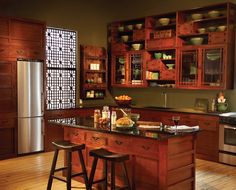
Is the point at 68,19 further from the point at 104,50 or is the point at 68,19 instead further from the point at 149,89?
the point at 149,89

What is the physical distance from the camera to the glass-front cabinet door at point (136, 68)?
737cm

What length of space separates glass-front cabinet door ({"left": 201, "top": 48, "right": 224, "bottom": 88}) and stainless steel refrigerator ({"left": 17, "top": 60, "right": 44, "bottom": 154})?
3.18 meters

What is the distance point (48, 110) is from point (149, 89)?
249 centimetres

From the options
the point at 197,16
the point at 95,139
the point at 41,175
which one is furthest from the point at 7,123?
the point at 197,16

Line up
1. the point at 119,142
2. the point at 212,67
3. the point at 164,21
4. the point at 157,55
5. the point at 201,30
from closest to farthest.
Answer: the point at 119,142 < the point at 212,67 < the point at 201,30 < the point at 164,21 < the point at 157,55

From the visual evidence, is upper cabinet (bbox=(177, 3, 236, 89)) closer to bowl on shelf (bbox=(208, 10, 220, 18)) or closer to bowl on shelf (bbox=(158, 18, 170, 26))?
bowl on shelf (bbox=(208, 10, 220, 18))

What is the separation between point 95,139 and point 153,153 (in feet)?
3.14

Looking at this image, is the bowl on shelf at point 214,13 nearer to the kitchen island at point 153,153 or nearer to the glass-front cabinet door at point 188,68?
the glass-front cabinet door at point 188,68

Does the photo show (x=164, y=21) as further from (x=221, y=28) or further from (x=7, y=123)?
(x=7, y=123)

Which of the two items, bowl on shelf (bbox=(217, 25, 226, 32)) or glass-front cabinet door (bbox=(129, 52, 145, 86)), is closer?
bowl on shelf (bbox=(217, 25, 226, 32))

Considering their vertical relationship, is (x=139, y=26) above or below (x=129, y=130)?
above

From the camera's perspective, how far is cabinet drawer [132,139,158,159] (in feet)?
12.0

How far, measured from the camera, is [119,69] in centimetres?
790

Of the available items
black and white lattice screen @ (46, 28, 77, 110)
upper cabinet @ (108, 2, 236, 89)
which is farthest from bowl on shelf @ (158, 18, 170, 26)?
black and white lattice screen @ (46, 28, 77, 110)
